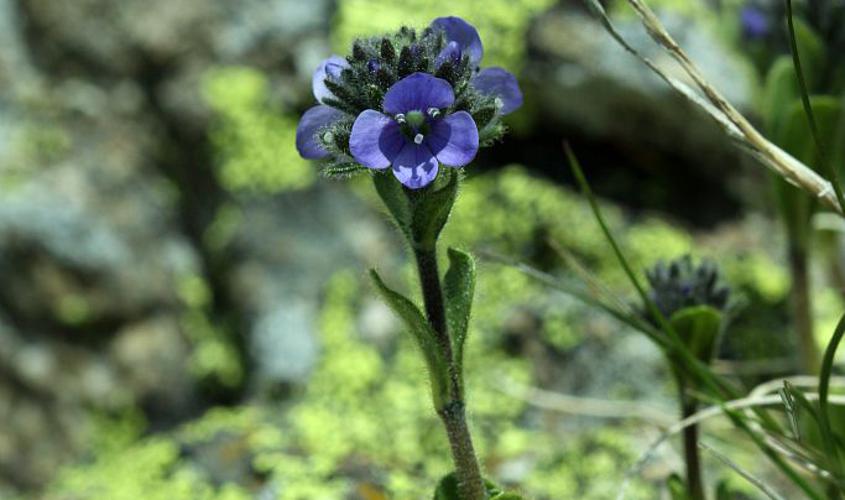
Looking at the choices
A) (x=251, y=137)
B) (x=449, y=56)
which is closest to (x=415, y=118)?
(x=449, y=56)

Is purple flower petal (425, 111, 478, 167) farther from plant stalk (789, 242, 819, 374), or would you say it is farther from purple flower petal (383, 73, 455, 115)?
plant stalk (789, 242, 819, 374)

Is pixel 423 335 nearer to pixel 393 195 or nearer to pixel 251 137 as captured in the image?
pixel 393 195

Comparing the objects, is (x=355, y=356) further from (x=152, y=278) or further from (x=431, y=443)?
(x=152, y=278)

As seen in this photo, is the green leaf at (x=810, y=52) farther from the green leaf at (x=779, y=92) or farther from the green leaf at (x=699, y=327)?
the green leaf at (x=699, y=327)

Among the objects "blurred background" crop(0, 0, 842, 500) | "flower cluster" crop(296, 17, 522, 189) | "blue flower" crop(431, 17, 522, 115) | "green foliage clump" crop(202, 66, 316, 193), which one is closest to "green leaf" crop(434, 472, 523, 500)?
"flower cluster" crop(296, 17, 522, 189)

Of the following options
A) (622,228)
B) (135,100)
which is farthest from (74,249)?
(622,228)
